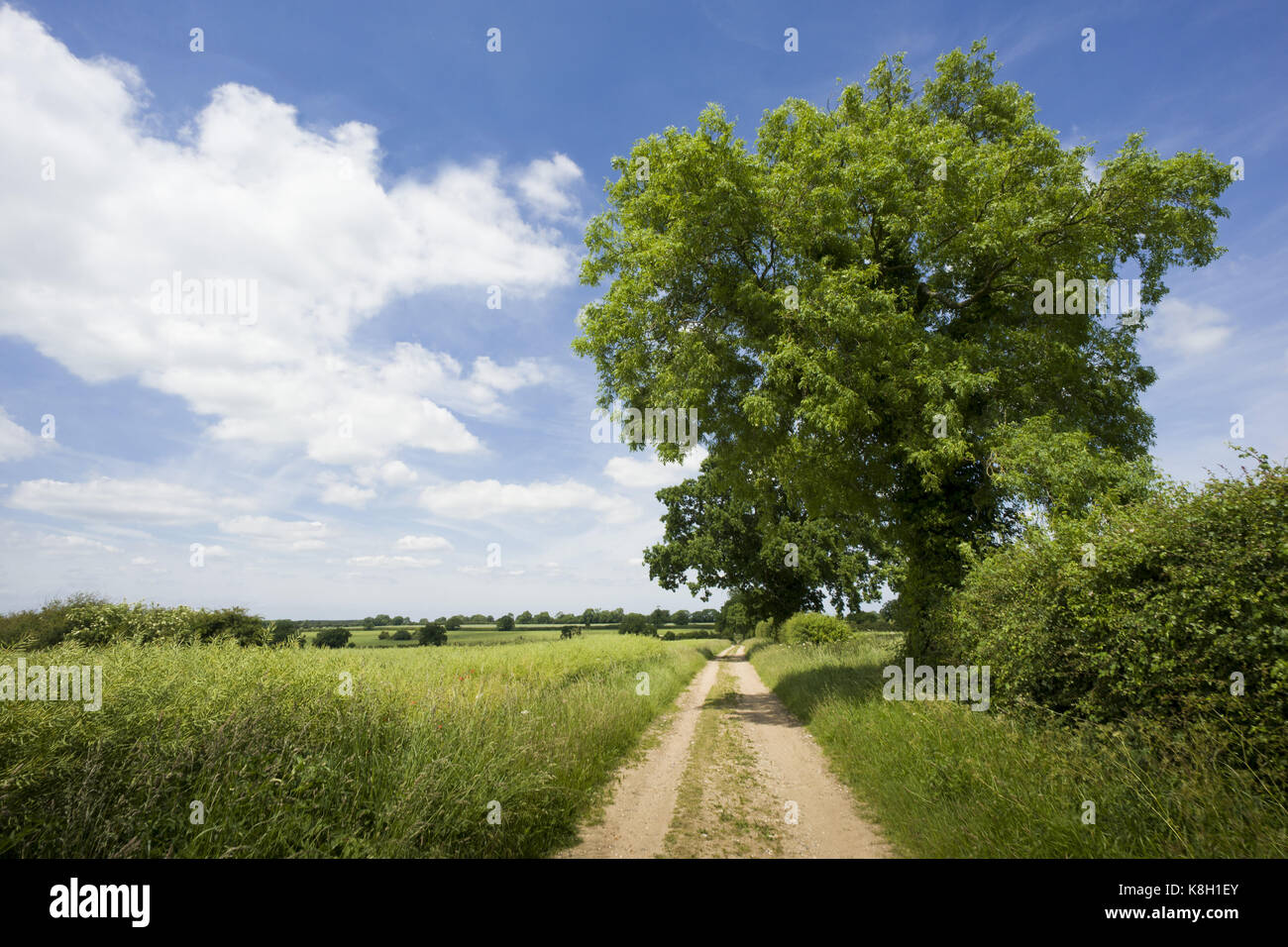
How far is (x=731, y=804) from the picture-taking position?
7.35 meters

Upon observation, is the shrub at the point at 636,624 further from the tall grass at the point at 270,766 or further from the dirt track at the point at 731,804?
the tall grass at the point at 270,766

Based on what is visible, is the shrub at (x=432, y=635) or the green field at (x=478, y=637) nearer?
the green field at (x=478, y=637)

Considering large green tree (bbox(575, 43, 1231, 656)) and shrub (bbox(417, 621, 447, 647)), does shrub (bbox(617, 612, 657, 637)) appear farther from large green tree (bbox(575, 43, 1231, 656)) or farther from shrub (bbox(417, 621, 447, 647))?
large green tree (bbox(575, 43, 1231, 656))

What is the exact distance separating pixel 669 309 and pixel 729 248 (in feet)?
7.37

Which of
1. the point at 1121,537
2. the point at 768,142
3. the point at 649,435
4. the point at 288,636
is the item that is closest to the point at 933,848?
the point at 1121,537

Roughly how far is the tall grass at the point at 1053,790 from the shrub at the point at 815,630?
67.5 ft

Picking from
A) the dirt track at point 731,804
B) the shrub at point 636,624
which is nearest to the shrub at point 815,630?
the dirt track at point 731,804

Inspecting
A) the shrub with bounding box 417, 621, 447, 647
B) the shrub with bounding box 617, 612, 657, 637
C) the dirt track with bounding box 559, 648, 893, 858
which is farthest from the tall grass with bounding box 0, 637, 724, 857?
the shrub with bounding box 617, 612, 657, 637

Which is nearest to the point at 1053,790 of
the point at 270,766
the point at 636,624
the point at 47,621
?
the point at 270,766

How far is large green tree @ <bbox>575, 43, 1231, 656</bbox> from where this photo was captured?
11711mm

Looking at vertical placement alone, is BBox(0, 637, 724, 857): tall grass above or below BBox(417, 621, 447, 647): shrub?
above

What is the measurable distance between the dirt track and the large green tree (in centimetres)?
529

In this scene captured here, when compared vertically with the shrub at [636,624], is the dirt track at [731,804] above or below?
above

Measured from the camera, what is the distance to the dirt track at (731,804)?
5852mm
